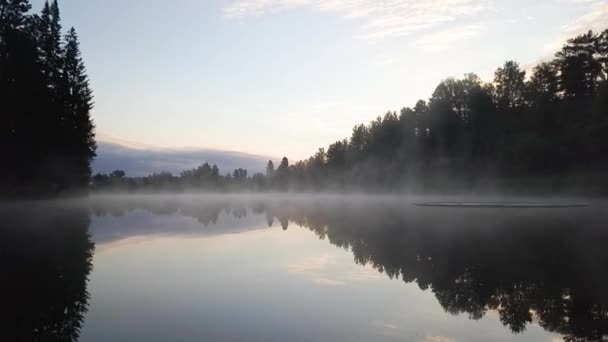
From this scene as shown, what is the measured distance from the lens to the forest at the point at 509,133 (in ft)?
243

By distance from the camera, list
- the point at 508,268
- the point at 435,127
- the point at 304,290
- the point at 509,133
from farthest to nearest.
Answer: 1. the point at 435,127
2. the point at 509,133
3. the point at 508,268
4. the point at 304,290

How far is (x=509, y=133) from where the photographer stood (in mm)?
90688

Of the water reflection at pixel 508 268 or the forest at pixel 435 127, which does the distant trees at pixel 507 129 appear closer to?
the forest at pixel 435 127

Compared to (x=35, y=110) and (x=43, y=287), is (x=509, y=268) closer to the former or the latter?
(x=43, y=287)

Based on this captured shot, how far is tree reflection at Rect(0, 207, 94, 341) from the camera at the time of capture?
7.55m

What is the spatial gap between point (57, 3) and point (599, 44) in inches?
3827

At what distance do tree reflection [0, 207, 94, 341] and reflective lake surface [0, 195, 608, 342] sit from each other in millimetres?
40

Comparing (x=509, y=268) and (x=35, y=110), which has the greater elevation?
(x=35, y=110)

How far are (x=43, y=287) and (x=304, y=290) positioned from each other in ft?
21.0

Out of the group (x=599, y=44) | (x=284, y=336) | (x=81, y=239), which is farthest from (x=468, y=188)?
(x=284, y=336)

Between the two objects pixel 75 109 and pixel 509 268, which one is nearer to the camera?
pixel 509 268

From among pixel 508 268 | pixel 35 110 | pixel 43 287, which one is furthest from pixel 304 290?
pixel 35 110

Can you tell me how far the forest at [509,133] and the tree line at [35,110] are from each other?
73.1m

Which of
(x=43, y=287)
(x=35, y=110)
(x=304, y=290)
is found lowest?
(x=304, y=290)
